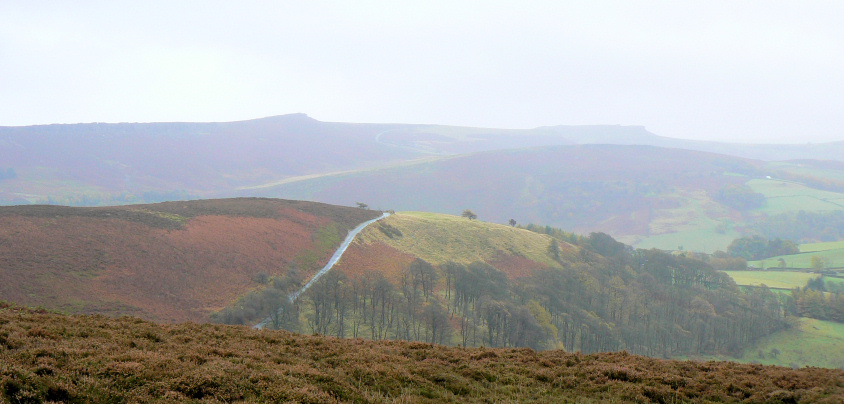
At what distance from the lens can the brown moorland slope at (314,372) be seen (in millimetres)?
10719

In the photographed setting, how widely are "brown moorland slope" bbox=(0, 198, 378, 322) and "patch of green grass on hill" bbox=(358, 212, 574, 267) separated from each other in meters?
13.5

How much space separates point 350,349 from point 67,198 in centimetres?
23628

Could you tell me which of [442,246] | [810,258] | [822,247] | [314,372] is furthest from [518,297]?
[822,247]

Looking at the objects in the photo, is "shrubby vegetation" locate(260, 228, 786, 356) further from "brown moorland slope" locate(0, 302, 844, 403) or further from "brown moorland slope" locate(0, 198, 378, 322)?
"brown moorland slope" locate(0, 302, 844, 403)

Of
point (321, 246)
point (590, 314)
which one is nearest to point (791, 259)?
point (590, 314)

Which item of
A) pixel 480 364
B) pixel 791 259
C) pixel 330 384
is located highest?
pixel 330 384

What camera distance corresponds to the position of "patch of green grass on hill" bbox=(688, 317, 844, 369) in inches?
2842

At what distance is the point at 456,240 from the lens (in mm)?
86250

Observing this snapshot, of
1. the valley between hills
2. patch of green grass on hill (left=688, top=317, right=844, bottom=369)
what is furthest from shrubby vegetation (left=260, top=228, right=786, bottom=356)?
patch of green grass on hill (left=688, top=317, right=844, bottom=369)

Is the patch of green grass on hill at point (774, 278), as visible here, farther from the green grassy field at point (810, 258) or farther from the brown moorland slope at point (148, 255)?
the brown moorland slope at point (148, 255)

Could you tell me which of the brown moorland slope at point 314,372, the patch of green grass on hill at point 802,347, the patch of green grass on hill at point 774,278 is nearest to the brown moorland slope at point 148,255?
the brown moorland slope at point 314,372

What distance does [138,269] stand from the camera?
145 feet

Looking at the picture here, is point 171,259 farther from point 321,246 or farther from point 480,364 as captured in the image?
point 480,364

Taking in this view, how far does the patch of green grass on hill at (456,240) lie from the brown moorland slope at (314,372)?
5317 centimetres
